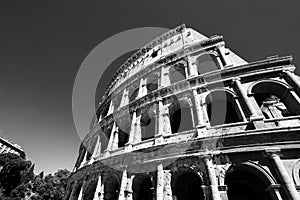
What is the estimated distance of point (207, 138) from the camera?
806 cm

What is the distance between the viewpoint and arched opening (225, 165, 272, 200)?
7.77 metres

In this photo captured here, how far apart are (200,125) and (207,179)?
9.11 feet

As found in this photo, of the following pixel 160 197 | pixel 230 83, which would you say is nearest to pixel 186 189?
pixel 160 197

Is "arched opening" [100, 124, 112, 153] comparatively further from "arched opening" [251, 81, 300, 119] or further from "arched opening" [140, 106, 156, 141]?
"arched opening" [251, 81, 300, 119]

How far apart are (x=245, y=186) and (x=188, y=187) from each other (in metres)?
3.02

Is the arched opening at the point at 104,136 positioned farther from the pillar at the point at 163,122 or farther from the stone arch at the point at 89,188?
the pillar at the point at 163,122

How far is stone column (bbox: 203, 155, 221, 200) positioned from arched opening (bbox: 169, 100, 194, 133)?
430 centimetres

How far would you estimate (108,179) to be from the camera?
10.9 m

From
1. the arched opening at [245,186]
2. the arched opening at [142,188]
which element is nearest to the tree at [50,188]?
the arched opening at [142,188]

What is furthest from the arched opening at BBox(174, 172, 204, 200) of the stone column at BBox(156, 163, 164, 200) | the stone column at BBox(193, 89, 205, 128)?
the stone column at BBox(193, 89, 205, 128)

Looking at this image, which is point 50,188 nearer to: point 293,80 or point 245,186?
point 245,186

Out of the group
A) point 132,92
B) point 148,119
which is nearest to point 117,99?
point 132,92

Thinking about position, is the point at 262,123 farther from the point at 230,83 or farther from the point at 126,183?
the point at 126,183

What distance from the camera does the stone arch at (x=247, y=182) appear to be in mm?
7188
